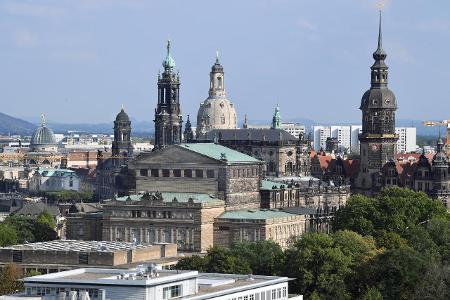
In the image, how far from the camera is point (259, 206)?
17662 cm

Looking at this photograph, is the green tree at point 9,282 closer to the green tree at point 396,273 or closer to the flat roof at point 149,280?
the flat roof at point 149,280

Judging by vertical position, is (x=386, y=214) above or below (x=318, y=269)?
above

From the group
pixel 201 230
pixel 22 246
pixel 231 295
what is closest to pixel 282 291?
pixel 231 295

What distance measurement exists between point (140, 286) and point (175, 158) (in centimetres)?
7301

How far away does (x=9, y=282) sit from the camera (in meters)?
126

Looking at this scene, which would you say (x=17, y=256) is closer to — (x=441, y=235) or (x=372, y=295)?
(x=441, y=235)

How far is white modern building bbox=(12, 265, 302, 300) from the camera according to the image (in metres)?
98.9

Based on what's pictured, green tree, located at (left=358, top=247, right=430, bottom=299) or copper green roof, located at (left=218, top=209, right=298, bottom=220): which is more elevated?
copper green roof, located at (left=218, top=209, right=298, bottom=220)

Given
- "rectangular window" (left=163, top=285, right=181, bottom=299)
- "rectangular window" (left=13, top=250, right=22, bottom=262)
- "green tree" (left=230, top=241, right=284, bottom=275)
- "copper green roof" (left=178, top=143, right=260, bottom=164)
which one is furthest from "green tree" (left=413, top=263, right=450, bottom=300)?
"copper green roof" (left=178, top=143, right=260, bottom=164)

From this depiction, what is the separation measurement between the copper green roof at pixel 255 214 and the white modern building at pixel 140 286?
5467 centimetres

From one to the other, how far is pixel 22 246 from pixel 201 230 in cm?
2116

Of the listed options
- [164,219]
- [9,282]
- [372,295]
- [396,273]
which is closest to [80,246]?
[164,219]

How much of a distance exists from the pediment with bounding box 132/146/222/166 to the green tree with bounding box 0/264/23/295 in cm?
4050

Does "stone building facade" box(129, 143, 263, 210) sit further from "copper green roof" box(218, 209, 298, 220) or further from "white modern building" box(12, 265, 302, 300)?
"white modern building" box(12, 265, 302, 300)
